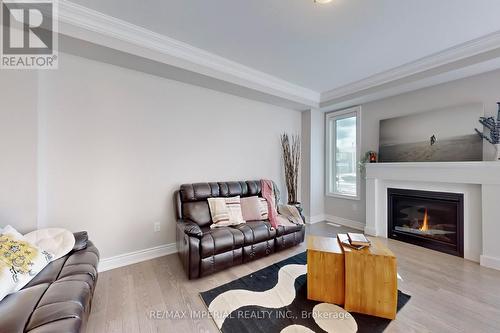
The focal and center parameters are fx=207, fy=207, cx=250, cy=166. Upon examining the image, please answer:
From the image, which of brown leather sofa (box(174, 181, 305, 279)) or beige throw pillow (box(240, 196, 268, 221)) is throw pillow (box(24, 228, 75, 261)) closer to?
brown leather sofa (box(174, 181, 305, 279))

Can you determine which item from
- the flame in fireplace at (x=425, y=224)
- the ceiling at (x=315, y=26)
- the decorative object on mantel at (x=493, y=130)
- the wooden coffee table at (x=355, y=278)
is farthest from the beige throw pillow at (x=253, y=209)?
the decorative object on mantel at (x=493, y=130)

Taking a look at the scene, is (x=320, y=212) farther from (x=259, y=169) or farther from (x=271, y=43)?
(x=271, y=43)

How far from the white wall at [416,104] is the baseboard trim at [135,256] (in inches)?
127

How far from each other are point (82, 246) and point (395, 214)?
416 cm

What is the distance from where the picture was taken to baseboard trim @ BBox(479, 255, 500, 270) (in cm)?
239

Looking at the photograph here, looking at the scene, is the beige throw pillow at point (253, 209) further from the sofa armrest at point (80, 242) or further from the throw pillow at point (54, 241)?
the throw pillow at point (54, 241)

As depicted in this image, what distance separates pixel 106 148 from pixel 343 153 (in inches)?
159

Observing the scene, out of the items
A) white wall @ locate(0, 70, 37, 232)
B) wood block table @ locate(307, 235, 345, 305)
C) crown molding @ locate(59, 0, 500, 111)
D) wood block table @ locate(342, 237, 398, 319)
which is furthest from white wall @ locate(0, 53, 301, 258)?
→ wood block table @ locate(342, 237, 398, 319)

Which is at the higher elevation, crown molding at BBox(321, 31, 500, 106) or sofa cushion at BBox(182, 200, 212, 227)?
crown molding at BBox(321, 31, 500, 106)

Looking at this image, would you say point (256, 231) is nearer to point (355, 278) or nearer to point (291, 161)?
point (355, 278)

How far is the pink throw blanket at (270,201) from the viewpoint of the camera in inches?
113

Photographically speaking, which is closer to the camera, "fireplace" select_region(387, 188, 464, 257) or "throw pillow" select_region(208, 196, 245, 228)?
"throw pillow" select_region(208, 196, 245, 228)

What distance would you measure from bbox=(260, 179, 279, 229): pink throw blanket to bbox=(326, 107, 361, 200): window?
5.64 ft

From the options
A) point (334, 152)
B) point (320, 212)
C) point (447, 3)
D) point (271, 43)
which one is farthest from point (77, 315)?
point (334, 152)
